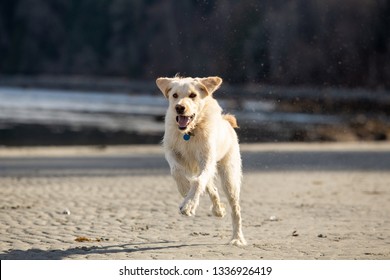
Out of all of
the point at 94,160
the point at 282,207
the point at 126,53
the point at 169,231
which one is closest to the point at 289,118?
the point at 94,160

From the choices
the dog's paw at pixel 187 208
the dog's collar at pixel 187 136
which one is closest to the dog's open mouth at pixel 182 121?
the dog's collar at pixel 187 136

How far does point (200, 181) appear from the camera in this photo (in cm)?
852

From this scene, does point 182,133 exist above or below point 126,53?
below

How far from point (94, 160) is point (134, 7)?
10433 cm

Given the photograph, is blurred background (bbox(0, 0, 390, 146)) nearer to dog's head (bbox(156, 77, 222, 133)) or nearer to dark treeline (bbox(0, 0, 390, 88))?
dark treeline (bbox(0, 0, 390, 88))

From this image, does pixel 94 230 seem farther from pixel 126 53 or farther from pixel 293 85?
pixel 126 53

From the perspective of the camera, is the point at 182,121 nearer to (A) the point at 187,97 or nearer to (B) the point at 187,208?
(A) the point at 187,97

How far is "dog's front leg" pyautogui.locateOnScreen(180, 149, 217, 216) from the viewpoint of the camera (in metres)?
8.30

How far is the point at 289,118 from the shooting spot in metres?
41.7

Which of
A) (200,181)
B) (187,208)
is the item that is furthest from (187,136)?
(187,208)

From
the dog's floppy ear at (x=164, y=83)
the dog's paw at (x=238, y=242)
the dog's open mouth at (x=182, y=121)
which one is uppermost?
the dog's floppy ear at (x=164, y=83)

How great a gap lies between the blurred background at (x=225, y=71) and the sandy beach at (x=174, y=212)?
10.9 metres

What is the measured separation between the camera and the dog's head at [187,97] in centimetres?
861

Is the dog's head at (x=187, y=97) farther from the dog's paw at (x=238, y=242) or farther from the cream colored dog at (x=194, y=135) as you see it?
the dog's paw at (x=238, y=242)
